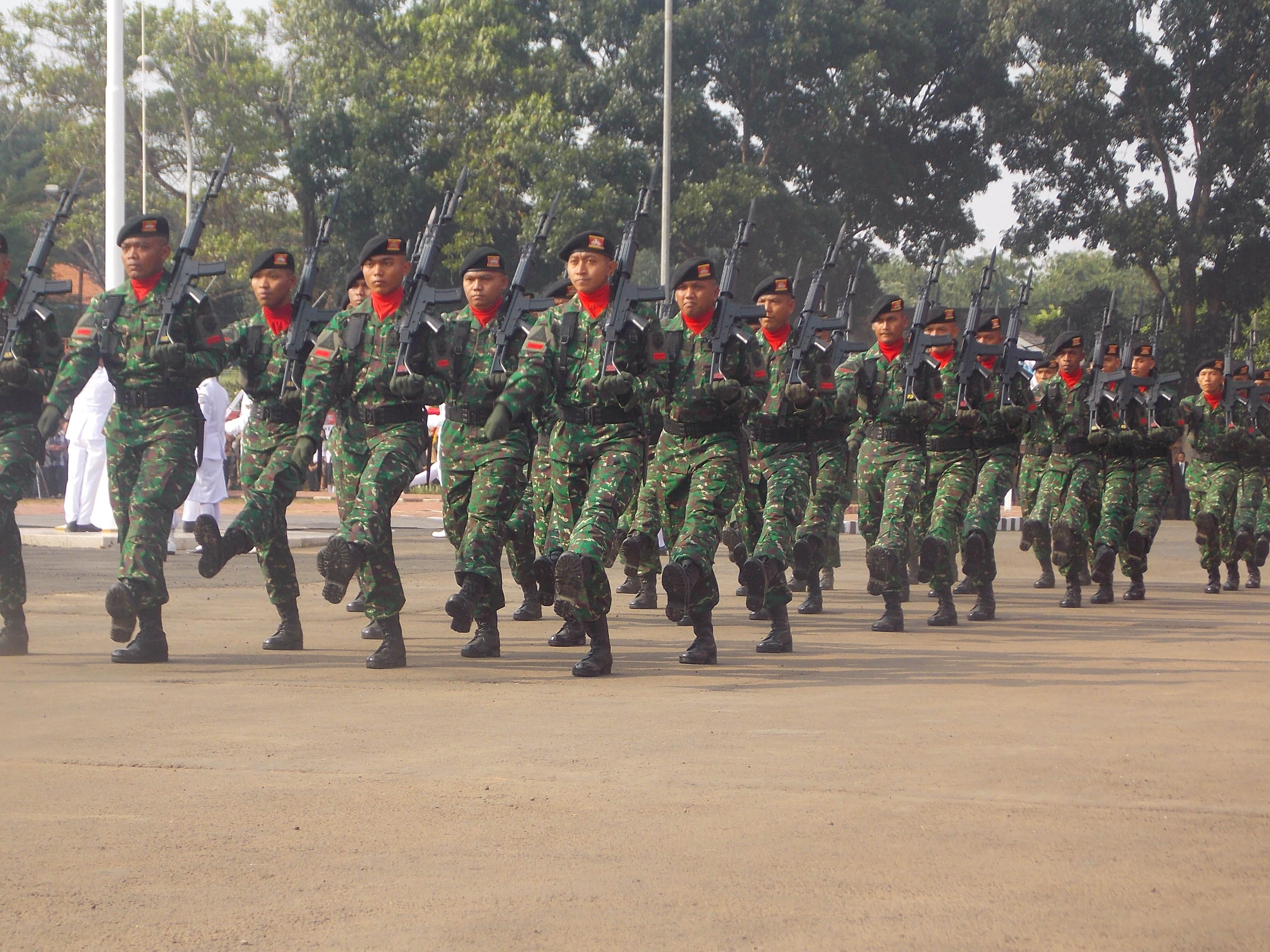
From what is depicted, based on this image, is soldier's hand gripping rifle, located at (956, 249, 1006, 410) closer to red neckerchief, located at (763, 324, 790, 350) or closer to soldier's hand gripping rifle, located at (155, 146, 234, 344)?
red neckerchief, located at (763, 324, 790, 350)

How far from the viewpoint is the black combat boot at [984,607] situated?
11266 millimetres

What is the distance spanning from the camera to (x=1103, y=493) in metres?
13.3

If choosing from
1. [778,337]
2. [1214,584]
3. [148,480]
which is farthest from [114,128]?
[1214,584]

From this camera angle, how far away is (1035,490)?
14.1 metres

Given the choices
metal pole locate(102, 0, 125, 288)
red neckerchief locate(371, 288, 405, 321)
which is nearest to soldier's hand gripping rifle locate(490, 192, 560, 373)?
red neckerchief locate(371, 288, 405, 321)

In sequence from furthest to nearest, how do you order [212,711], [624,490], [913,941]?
[624,490]
[212,711]
[913,941]

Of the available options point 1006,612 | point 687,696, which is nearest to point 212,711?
point 687,696

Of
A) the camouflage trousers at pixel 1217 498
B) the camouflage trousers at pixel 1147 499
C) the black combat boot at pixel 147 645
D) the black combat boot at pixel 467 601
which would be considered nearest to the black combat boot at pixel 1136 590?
the camouflage trousers at pixel 1147 499

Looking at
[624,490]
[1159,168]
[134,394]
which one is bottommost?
[624,490]

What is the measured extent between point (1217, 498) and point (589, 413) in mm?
8598

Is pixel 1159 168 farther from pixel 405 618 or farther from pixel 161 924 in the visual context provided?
pixel 161 924

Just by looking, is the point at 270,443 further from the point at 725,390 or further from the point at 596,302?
the point at 725,390

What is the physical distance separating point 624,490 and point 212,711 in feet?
7.13

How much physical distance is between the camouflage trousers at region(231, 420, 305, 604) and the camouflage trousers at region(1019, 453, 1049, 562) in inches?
258
